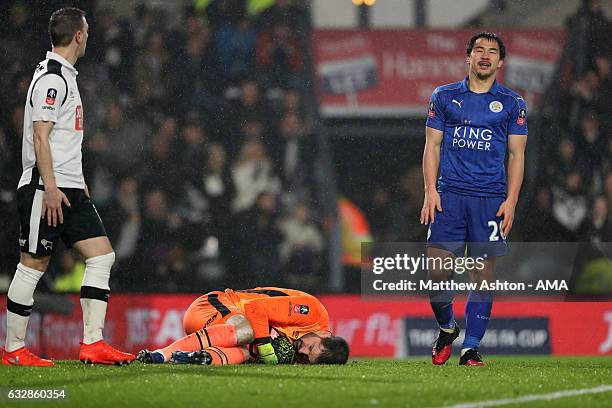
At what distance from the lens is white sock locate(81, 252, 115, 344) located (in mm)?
5930

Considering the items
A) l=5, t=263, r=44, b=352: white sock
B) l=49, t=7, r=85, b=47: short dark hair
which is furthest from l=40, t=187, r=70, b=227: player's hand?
l=49, t=7, r=85, b=47: short dark hair

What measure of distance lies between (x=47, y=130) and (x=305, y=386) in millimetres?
1855

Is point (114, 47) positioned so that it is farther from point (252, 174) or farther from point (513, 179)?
point (513, 179)

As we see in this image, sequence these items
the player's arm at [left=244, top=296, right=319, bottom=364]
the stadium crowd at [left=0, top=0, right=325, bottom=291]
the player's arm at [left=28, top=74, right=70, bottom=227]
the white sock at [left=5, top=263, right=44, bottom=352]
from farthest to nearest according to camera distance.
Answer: the stadium crowd at [left=0, top=0, right=325, bottom=291], the player's arm at [left=244, top=296, right=319, bottom=364], the white sock at [left=5, top=263, right=44, bottom=352], the player's arm at [left=28, top=74, right=70, bottom=227]

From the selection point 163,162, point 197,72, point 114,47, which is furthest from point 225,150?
point 114,47

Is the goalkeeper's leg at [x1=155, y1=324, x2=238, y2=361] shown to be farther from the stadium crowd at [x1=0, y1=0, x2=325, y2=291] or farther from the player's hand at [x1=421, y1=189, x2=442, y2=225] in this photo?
the stadium crowd at [x1=0, y1=0, x2=325, y2=291]

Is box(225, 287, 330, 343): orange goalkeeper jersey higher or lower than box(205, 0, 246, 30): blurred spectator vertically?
lower

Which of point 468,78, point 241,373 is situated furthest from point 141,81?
point 241,373

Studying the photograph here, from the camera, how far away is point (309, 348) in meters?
6.43

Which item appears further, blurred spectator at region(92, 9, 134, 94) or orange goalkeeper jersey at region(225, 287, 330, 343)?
blurred spectator at region(92, 9, 134, 94)

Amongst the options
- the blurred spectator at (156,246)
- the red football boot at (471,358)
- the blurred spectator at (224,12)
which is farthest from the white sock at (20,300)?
the blurred spectator at (224,12)

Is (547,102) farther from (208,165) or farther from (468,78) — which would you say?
(468,78)

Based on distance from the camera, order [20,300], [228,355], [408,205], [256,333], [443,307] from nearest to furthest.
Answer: [20,300], [228,355], [256,333], [443,307], [408,205]

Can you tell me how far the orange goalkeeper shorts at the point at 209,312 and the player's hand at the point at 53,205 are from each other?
1.05 m
